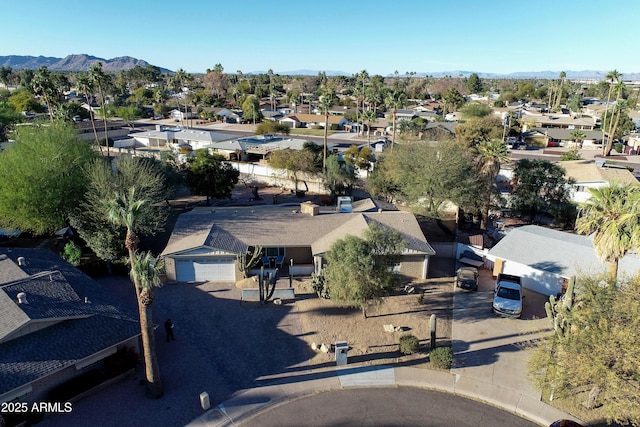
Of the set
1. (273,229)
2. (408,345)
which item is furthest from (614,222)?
(273,229)

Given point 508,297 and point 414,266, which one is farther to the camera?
point 414,266

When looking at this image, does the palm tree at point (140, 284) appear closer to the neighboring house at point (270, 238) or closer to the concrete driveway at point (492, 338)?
the neighboring house at point (270, 238)

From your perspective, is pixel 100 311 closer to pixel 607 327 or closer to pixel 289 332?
pixel 289 332

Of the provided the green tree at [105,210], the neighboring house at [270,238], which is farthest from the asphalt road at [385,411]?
the green tree at [105,210]

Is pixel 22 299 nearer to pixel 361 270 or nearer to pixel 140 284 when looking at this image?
pixel 140 284

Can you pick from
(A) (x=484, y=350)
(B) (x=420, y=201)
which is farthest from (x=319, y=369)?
(B) (x=420, y=201)
